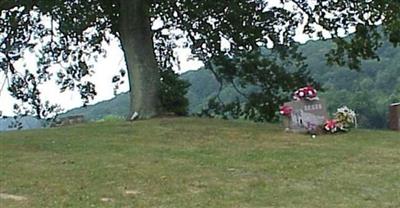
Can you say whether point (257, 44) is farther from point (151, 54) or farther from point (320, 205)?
point (320, 205)

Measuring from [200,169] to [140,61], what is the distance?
765 cm

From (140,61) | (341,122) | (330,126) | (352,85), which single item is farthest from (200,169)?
(352,85)

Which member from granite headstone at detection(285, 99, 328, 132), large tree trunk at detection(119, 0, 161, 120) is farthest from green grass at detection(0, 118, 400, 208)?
large tree trunk at detection(119, 0, 161, 120)

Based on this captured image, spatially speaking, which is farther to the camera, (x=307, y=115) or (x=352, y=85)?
(x=352, y=85)

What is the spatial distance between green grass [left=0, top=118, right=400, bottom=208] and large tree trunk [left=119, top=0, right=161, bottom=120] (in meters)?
3.18

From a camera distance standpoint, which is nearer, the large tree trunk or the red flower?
the red flower

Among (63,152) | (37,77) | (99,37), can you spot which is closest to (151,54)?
(99,37)

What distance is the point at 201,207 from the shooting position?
5.74 m

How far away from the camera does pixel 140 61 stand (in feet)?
49.6

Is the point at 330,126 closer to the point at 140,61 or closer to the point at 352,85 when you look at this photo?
the point at 140,61

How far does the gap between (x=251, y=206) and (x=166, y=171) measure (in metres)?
1.96

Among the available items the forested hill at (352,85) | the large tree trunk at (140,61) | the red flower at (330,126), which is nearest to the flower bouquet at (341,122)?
the red flower at (330,126)

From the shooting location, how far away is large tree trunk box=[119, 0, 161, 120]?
15023 millimetres

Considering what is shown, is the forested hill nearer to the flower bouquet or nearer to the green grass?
the flower bouquet
